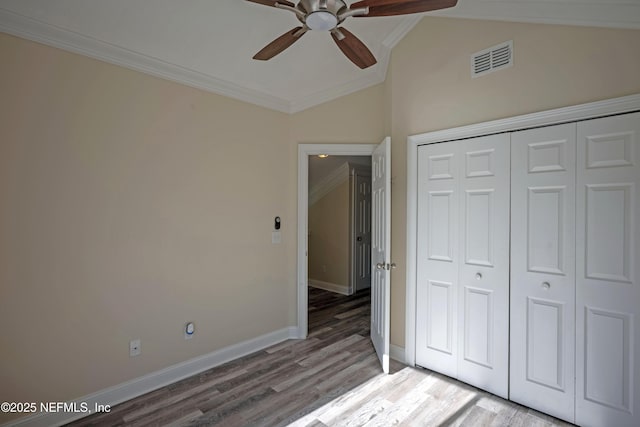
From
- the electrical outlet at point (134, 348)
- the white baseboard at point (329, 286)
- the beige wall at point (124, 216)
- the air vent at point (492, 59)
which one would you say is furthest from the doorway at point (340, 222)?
the electrical outlet at point (134, 348)

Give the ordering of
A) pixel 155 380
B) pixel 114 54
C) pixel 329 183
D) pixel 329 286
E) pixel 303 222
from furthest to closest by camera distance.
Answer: pixel 329 286, pixel 329 183, pixel 303 222, pixel 155 380, pixel 114 54

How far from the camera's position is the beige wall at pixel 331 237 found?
17.9 feet

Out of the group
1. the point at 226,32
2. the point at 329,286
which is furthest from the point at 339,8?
the point at 329,286

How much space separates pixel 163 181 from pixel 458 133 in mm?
2437

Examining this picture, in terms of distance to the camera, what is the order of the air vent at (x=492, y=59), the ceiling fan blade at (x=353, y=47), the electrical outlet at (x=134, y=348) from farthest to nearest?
the electrical outlet at (x=134, y=348) < the air vent at (x=492, y=59) < the ceiling fan blade at (x=353, y=47)

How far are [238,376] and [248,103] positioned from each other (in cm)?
257

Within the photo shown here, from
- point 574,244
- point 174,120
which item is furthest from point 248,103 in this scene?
point 574,244

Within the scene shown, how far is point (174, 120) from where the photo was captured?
268cm

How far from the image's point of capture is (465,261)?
8.38ft

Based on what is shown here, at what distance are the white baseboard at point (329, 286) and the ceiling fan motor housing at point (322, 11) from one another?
4454mm

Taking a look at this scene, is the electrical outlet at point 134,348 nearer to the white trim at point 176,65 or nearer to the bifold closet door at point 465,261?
the white trim at point 176,65

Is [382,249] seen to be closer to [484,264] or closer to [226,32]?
[484,264]

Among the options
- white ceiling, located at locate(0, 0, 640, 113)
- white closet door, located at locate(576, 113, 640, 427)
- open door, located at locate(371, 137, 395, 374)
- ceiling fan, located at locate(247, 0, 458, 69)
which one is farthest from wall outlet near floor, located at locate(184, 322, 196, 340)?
white closet door, located at locate(576, 113, 640, 427)

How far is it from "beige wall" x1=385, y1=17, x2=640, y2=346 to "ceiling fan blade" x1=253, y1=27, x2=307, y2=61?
1413mm
